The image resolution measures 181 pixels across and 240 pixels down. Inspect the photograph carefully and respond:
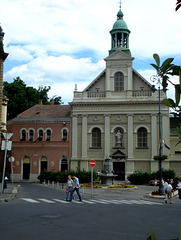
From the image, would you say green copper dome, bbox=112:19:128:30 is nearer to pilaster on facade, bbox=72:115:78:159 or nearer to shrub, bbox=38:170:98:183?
pilaster on facade, bbox=72:115:78:159

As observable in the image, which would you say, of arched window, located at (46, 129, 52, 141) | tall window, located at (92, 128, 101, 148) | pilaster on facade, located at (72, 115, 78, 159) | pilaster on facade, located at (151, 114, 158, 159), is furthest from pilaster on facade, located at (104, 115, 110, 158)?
arched window, located at (46, 129, 52, 141)

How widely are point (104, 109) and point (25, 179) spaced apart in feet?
52.3

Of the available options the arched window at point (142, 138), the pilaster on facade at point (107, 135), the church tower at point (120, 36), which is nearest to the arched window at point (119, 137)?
the pilaster on facade at point (107, 135)

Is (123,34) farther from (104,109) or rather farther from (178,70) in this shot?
(178,70)

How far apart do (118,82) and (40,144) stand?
15002 mm

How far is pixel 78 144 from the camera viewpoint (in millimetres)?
46219

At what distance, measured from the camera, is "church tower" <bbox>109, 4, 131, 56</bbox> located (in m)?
49.2

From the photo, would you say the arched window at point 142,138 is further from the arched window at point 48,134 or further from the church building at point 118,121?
the arched window at point 48,134

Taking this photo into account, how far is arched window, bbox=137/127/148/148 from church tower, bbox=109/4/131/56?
12240 millimetres

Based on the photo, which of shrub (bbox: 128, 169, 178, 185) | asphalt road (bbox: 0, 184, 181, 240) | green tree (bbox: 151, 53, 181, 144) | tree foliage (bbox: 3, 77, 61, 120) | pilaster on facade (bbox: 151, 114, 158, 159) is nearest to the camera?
green tree (bbox: 151, 53, 181, 144)

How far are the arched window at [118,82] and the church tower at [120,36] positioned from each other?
431 centimetres

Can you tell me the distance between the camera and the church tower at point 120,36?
49.2 metres

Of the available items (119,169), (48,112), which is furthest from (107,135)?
(48,112)

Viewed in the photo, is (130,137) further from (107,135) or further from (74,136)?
(74,136)
